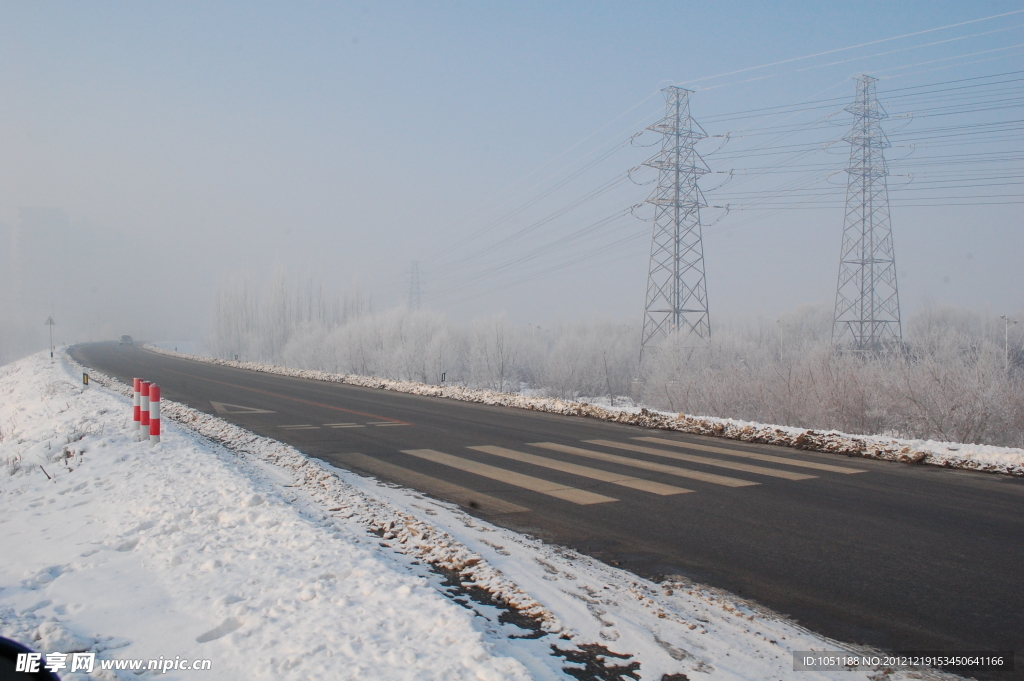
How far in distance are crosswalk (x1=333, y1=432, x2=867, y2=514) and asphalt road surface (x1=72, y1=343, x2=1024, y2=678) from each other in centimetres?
3

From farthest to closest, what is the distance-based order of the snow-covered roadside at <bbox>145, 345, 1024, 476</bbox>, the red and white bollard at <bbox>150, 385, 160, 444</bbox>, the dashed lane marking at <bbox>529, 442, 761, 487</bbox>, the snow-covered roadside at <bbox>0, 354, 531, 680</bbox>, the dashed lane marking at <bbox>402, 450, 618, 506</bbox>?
the red and white bollard at <bbox>150, 385, 160, 444</bbox> < the snow-covered roadside at <bbox>145, 345, 1024, 476</bbox> < the dashed lane marking at <bbox>529, 442, 761, 487</bbox> < the dashed lane marking at <bbox>402, 450, 618, 506</bbox> < the snow-covered roadside at <bbox>0, 354, 531, 680</bbox>

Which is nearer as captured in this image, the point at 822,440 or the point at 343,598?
the point at 343,598

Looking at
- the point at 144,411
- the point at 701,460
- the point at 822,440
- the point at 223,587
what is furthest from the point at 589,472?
the point at 144,411

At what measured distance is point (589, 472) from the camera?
8.80 m

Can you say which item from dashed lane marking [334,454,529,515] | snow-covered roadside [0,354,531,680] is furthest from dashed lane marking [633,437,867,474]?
snow-covered roadside [0,354,531,680]

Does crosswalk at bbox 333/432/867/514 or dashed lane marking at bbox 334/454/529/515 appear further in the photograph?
crosswalk at bbox 333/432/867/514

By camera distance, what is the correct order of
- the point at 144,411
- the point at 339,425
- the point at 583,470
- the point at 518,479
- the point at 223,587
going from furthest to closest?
the point at 339,425
the point at 144,411
the point at 583,470
the point at 518,479
the point at 223,587

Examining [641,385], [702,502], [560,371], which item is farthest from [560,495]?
[560,371]

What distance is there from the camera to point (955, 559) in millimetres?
5078

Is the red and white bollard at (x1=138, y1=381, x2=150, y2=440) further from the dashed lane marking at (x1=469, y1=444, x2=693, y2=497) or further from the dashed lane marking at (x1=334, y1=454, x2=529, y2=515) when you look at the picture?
the dashed lane marking at (x1=469, y1=444, x2=693, y2=497)

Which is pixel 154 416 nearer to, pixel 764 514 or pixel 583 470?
pixel 583 470

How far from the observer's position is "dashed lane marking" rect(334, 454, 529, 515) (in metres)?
6.96

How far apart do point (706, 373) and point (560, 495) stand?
23.1m

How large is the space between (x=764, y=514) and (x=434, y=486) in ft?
12.7
